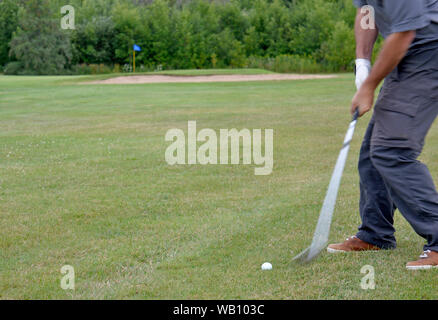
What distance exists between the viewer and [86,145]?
8.93 m

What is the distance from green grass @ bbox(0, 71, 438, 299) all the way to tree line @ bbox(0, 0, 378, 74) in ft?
118

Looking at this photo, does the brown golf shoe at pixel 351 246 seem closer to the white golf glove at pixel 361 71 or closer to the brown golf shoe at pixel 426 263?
the brown golf shoe at pixel 426 263

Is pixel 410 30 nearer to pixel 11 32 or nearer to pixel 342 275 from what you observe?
pixel 342 275

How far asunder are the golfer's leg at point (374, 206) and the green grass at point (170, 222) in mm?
142

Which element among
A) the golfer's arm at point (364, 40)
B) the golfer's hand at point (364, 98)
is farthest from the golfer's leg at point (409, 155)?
the golfer's arm at point (364, 40)

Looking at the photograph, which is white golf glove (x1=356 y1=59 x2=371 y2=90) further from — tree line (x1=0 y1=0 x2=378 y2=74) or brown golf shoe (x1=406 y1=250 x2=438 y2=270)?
tree line (x1=0 y1=0 x2=378 y2=74)

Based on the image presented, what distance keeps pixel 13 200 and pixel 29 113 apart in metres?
9.16

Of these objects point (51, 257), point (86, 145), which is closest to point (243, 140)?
point (86, 145)

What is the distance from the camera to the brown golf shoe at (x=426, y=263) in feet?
11.4

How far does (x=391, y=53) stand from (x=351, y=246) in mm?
1403

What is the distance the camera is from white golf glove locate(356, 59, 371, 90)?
371cm

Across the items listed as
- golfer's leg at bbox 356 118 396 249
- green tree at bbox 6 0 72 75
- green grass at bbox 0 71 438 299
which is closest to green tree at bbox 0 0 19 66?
green tree at bbox 6 0 72 75

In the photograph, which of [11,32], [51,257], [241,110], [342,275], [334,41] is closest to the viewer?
[342,275]

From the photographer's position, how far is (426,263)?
350 centimetres
